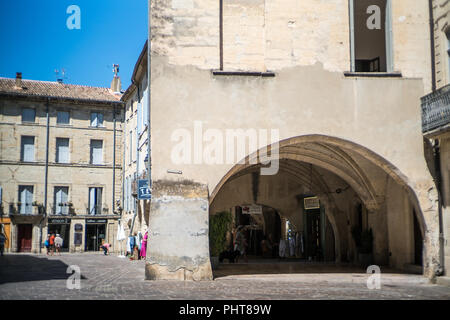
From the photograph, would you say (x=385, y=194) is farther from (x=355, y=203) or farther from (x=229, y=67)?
(x=229, y=67)

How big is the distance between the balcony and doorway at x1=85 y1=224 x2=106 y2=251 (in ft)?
114

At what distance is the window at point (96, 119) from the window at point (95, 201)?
16.9 feet

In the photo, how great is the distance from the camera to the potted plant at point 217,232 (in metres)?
18.3

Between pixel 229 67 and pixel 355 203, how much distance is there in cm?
983

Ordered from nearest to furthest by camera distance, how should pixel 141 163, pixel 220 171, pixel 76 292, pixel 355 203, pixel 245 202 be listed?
pixel 76 292 < pixel 220 171 < pixel 355 203 < pixel 245 202 < pixel 141 163

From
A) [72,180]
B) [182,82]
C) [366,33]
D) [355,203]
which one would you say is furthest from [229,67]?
[72,180]

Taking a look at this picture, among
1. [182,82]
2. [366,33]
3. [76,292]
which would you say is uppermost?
[366,33]

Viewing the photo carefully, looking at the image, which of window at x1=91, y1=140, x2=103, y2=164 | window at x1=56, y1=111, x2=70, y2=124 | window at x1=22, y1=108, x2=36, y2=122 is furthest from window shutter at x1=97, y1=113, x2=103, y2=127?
window at x1=22, y1=108, x2=36, y2=122

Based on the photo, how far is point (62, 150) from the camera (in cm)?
4506

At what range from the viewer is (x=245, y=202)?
24500mm

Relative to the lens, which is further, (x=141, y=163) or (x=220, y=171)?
(x=141, y=163)

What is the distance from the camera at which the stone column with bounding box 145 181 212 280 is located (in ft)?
45.5

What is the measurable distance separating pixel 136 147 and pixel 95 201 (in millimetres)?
10724

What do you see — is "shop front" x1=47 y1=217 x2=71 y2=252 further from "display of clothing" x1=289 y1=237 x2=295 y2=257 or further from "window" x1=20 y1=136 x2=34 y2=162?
"display of clothing" x1=289 y1=237 x2=295 y2=257
